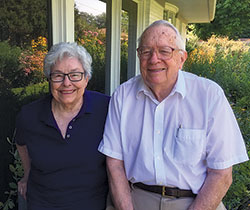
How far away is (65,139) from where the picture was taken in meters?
1.62

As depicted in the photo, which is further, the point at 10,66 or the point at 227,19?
the point at 227,19

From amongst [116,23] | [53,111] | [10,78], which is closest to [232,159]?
[53,111]

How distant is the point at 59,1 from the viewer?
2377 millimetres

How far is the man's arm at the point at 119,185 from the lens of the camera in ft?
5.23

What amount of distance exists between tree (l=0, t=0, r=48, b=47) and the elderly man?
1.06 metres

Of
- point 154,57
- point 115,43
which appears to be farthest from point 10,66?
point 115,43

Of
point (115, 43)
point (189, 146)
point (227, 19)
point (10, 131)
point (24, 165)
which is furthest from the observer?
point (227, 19)

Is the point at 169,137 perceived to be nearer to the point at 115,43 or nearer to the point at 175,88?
the point at 175,88

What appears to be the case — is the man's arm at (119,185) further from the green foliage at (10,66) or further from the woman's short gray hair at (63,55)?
the green foliage at (10,66)

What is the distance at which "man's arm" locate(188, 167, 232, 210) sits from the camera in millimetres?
1455

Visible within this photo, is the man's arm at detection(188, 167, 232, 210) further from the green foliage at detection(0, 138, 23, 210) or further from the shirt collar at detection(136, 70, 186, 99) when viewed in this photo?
the green foliage at detection(0, 138, 23, 210)

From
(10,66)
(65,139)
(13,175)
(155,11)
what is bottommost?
(13,175)

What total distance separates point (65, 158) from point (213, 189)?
0.86 meters

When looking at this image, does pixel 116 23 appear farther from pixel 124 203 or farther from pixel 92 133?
pixel 124 203
